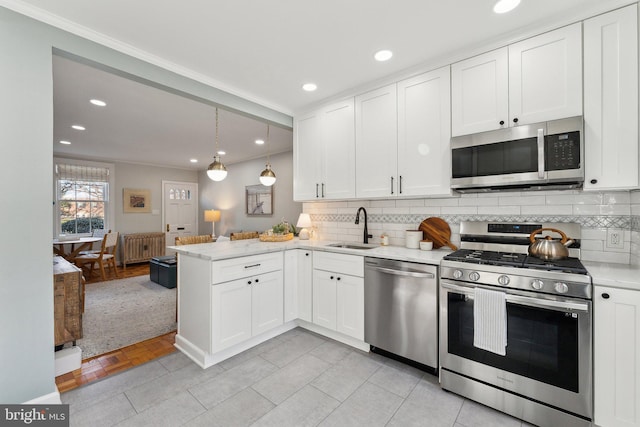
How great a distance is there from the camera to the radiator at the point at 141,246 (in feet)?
21.1

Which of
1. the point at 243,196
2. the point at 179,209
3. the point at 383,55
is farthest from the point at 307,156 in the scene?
the point at 179,209

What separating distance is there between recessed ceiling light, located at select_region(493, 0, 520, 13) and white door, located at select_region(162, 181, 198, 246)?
7.68m

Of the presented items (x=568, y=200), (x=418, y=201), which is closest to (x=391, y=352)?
(x=418, y=201)

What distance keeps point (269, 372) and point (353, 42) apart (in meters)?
2.73

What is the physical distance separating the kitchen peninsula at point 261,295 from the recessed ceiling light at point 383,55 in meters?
1.68

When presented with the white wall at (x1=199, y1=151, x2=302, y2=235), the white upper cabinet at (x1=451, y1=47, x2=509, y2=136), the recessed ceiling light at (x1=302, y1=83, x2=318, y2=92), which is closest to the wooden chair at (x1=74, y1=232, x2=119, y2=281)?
the white wall at (x1=199, y1=151, x2=302, y2=235)

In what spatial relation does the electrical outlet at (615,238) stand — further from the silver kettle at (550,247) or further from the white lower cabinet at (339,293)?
the white lower cabinet at (339,293)

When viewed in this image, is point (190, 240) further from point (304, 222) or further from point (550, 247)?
point (550, 247)

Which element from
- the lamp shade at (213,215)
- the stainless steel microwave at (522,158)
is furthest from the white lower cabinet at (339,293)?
the lamp shade at (213,215)

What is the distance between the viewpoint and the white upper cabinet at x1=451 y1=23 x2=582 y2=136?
186cm

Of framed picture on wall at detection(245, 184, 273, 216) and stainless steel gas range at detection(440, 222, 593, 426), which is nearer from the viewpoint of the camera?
stainless steel gas range at detection(440, 222, 593, 426)

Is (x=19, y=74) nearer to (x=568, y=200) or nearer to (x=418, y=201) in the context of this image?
(x=418, y=201)

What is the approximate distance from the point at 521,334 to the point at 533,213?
3.39 ft

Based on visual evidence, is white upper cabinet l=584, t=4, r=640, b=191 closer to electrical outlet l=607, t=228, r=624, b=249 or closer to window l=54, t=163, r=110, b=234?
electrical outlet l=607, t=228, r=624, b=249
